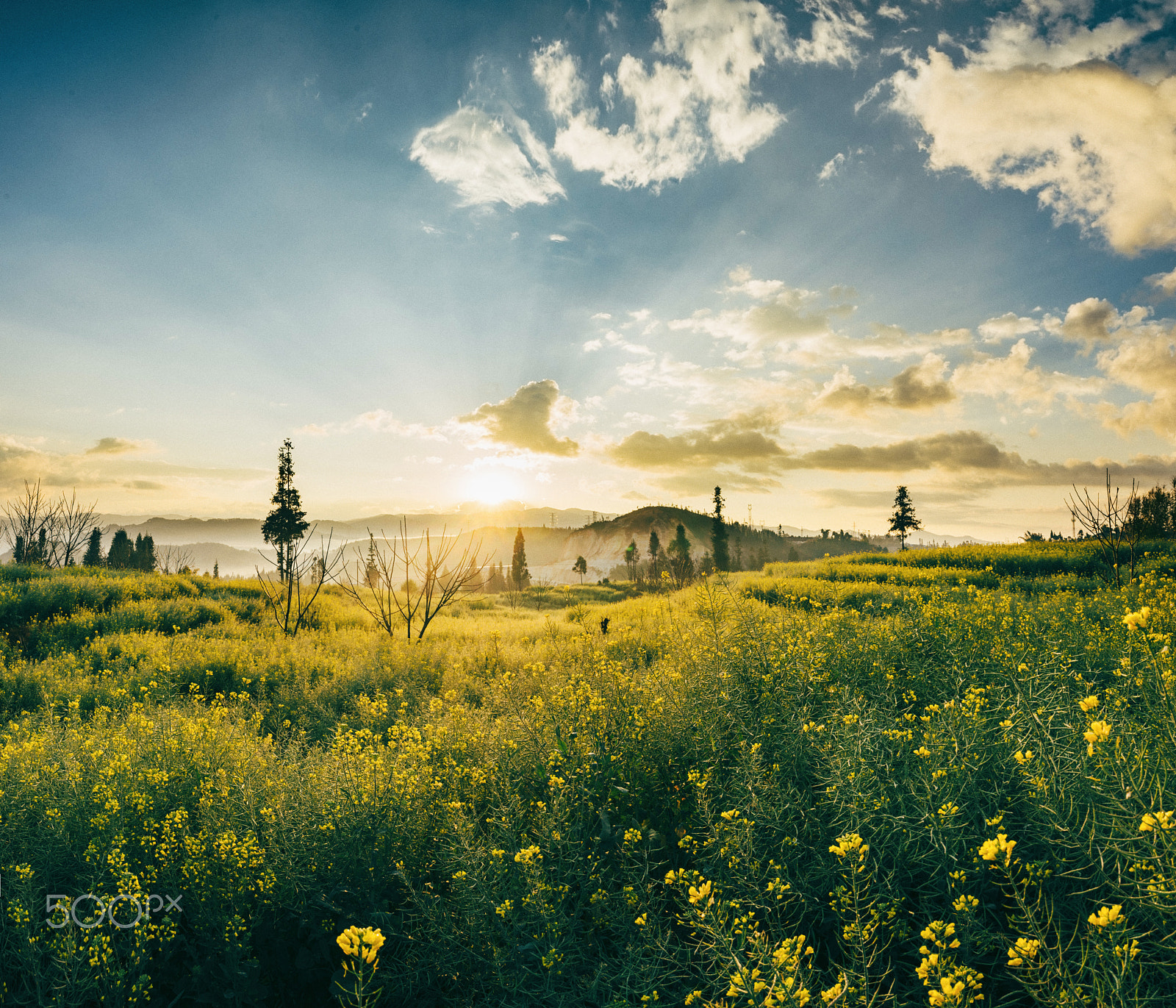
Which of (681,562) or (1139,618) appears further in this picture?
(681,562)

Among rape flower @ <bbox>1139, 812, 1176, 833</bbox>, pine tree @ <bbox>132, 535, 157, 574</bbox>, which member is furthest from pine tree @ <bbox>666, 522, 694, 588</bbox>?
pine tree @ <bbox>132, 535, 157, 574</bbox>

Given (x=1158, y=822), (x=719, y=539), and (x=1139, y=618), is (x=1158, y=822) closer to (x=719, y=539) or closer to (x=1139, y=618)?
(x=1139, y=618)

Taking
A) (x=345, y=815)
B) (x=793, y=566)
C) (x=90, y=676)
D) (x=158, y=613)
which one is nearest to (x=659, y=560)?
(x=793, y=566)

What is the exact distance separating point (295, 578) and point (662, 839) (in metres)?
14.9

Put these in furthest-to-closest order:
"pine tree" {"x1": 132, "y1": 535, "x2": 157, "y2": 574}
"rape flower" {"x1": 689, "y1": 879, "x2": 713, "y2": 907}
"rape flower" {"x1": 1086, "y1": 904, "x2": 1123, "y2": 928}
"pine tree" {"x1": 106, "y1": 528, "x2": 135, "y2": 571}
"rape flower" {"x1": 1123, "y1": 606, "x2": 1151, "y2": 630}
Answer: "pine tree" {"x1": 106, "y1": 528, "x2": 135, "y2": 571} < "pine tree" {"x1": 132, "y1": 535, "x2": 157, "y2": 574} < "rape flower" {"x1": 1123, "y1": 606, "x2": 1151, "y2": 630} < "rape flower" {"x1": 689, "y1": 879, "x2": 713, "y2": 907} < "rape flower" {"x1": 1086, "y1": 904, "x2": 1123, "y2": 928}

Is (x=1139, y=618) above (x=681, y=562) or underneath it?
above

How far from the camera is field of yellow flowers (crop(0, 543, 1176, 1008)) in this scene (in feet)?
7.54

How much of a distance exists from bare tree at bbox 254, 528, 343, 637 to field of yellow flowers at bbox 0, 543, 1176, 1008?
713cm

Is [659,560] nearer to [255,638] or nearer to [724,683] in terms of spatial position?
[255,638]

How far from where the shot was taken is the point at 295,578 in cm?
1532

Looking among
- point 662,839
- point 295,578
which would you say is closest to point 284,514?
point 295,578

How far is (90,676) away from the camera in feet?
27.6

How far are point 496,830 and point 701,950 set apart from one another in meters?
1.39

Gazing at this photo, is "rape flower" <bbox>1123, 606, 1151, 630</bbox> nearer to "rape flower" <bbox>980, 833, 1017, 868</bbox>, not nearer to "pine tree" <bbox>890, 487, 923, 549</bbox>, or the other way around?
"rape flower" <bbox>980, 833, 1017, 868</bbox>
